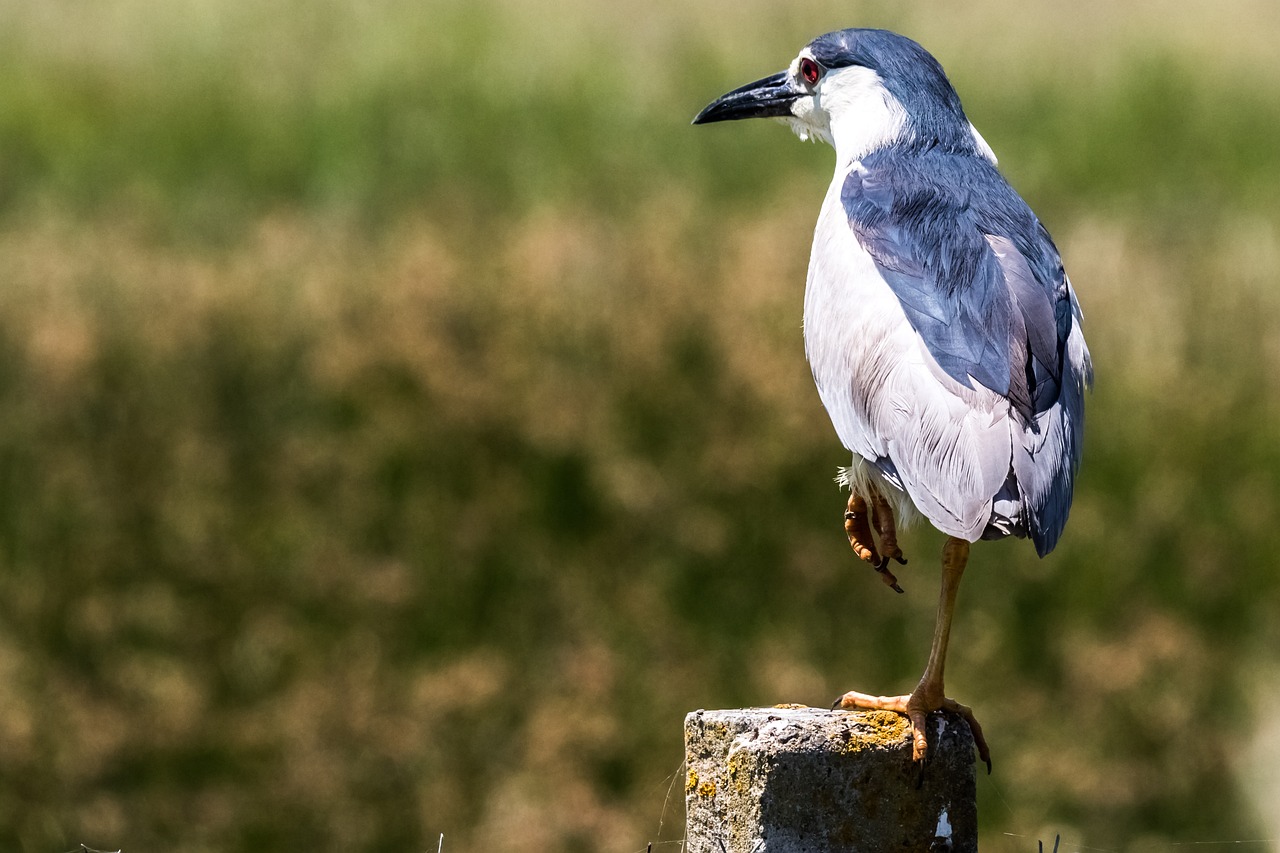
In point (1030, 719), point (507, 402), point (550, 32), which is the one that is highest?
point (550, 32)

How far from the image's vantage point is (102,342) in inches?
418

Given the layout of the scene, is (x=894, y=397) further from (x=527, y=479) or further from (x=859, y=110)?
(x=527, y=479)

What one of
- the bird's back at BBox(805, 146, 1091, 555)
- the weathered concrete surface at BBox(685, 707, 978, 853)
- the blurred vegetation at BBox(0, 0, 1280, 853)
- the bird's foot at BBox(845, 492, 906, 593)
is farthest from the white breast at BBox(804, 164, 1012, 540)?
the blurred vegetation at BBox(0, 0, 1280, 853)

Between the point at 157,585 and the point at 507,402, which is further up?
the point at 507,402

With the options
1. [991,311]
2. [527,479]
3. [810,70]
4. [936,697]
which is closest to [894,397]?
[991,311]

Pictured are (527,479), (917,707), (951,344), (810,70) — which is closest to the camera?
(917,707)

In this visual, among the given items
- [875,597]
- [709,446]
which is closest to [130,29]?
[709,446]

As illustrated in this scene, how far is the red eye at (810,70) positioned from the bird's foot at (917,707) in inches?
69.7

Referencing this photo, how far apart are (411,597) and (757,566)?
1907 millimetres

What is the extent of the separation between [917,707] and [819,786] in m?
0.32

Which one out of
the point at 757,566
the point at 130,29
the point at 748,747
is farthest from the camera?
the point at 130,29

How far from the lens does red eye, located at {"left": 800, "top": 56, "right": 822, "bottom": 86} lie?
15.1 feet

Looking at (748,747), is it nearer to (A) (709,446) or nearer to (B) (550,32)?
(A) (709,446)

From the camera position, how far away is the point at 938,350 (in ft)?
12.0
